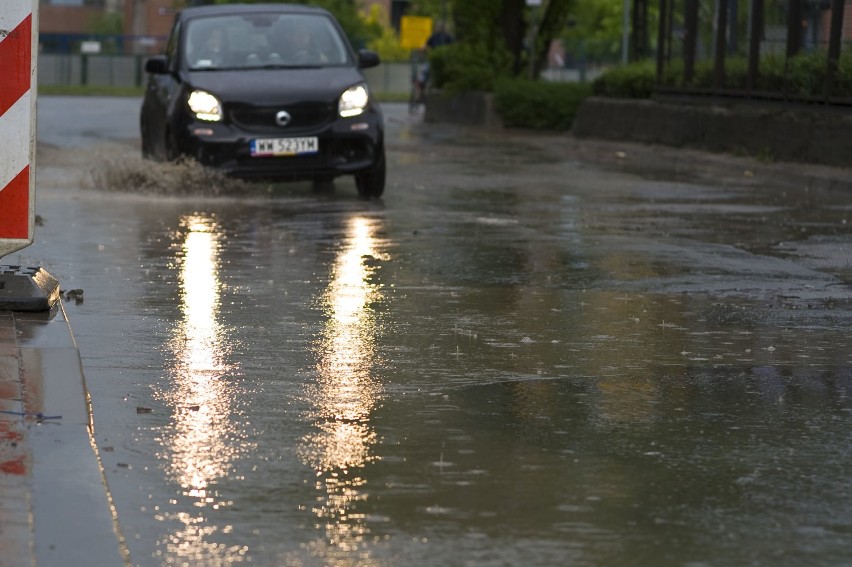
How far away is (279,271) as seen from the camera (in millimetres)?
10070

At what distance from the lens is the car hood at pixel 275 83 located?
15.0 meters

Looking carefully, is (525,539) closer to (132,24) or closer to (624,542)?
(624,542)

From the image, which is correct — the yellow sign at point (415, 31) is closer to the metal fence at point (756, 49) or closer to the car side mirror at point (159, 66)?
the metal fence at point (756, 49)

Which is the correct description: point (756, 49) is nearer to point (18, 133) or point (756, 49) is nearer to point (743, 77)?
point (743, 77)

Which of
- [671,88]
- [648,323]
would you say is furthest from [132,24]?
[648,323]

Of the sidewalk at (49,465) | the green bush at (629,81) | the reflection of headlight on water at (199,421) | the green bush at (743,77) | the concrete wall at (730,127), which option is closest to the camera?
the sidewalk at (49,465)

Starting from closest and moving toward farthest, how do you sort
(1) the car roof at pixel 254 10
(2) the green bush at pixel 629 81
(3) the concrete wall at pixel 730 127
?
(1) the car roof at pixel 254 10, (3) the concrete wall at pixel 730 127, (2) the green bush at pixel 629 81

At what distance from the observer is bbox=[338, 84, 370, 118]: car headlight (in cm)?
1526

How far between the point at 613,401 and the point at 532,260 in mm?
4495

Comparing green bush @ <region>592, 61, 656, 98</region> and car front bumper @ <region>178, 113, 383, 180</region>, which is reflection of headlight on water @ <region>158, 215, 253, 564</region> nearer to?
car front bumper @ <region>178, 113, 383, 180</region>

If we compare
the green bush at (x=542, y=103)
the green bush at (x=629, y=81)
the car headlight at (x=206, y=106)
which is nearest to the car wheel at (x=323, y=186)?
the car headlight at (x=206, y=106)

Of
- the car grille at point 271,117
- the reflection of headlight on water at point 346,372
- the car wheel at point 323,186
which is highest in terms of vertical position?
the car grille at point 271,117

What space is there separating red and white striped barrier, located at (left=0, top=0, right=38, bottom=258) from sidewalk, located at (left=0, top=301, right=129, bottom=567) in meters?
0.72

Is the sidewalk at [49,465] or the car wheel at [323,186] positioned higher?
the sidewalk at [49,465]
